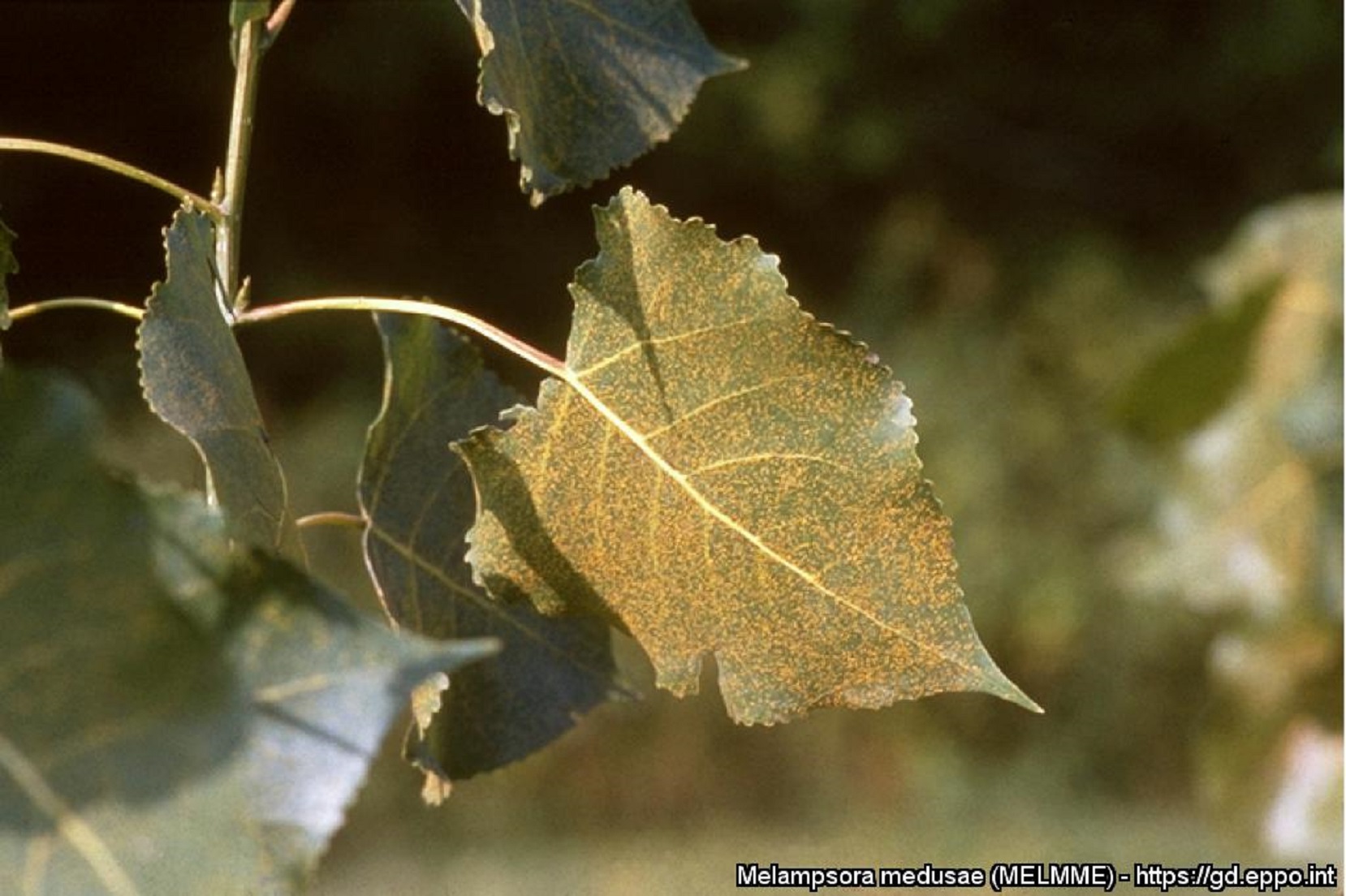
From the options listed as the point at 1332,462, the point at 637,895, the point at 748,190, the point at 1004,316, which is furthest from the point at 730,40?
the point at 1332,462

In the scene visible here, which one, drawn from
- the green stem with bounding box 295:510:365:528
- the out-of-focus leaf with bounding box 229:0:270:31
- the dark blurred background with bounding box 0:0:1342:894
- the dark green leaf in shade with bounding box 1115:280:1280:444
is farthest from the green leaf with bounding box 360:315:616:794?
the dark blurred background with bounding box 0:0:1342:894

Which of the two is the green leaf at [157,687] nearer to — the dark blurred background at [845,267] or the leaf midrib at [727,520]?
the leaf midrib at [727,520]

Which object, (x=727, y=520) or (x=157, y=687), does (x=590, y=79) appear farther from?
(x=157, y=687)

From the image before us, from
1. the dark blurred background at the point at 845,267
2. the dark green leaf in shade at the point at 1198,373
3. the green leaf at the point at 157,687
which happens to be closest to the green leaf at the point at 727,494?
the green leaf at the point at 157,687

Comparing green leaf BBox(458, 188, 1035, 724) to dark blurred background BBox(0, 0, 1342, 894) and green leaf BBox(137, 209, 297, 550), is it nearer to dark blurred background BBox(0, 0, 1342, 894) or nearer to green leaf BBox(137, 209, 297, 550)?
green leaf BBox(137, 209, 297, 550)

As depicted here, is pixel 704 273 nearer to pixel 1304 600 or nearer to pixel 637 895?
pixel 1304 600

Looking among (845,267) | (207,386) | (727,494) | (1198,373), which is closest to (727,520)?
(727,494)

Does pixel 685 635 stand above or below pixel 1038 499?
below
